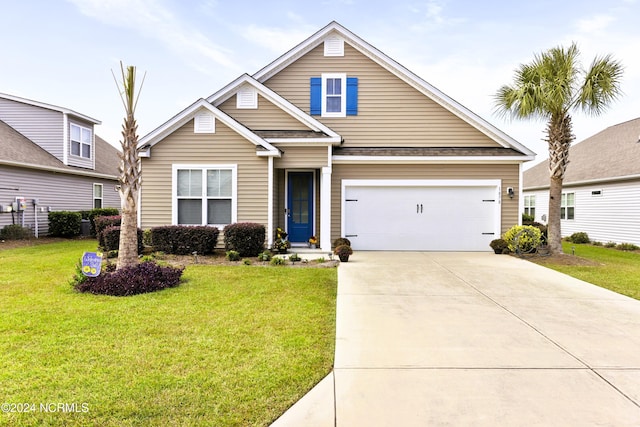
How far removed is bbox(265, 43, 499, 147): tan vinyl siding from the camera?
13109 millimetres

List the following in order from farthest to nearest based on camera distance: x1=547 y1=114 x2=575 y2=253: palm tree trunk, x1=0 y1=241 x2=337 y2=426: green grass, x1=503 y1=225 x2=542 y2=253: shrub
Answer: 1. x1=547 y1=114 x2=575 y2=253: palm tree trunk
2. x1=503 y1=225 x2=542 y2=253: shrub
3. x1=0 y1=241 x2=337 y2=426: green grass

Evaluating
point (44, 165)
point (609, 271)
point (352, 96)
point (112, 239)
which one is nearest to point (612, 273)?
point (609, 271)

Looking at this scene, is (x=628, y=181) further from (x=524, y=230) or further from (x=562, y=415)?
(x=562, y=415)

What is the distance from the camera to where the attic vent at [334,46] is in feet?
43.1

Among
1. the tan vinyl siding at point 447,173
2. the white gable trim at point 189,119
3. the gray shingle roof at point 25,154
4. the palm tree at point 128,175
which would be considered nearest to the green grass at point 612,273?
the tan vinyl siding at point 447,173

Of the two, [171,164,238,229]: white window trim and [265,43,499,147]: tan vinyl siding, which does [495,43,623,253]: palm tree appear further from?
[171,164,238,229]: white window trim

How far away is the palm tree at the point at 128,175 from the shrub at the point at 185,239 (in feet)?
10.9

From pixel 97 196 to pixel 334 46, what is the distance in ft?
51.0

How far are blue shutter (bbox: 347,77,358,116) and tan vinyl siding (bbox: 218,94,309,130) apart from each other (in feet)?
6.89

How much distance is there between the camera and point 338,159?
12164mm

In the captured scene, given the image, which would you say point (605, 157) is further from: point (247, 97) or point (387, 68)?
point (247, 97)

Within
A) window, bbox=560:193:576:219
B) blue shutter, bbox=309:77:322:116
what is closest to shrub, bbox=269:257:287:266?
blue shutter, bbox=309:77:322:116

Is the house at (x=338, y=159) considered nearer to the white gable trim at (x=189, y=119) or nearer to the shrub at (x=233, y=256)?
the white gable trim at (x=189, y=119)

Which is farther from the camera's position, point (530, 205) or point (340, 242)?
point (530, 205)
